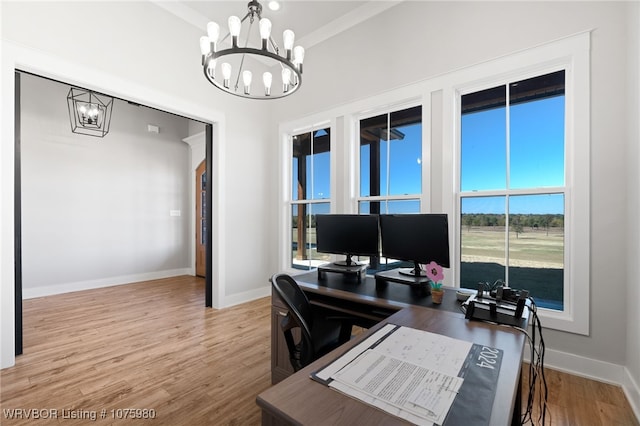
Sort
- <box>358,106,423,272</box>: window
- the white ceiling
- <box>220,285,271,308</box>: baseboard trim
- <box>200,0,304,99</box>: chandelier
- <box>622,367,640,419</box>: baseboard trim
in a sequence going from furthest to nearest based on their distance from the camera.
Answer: <box>220,285,271,308</box>: baseboard trim, the white ceiling, <box>358,106,423,272</box>: window, <box>200,0,304,99</box>: chandelier, <box>622,367,640,419</box>: baseboard trim

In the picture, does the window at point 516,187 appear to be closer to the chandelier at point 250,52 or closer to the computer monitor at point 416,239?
the computer monitor at point 416,239

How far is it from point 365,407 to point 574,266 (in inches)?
92.8

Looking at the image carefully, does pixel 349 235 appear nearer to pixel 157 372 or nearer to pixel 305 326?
pixel 305 326

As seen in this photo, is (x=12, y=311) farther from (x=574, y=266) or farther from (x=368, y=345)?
(x=574, y=266)

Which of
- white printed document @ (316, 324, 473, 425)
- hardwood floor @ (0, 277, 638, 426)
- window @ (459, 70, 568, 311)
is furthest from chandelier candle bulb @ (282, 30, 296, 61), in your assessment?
hardwood floor @ (0, 277, 638, 426)

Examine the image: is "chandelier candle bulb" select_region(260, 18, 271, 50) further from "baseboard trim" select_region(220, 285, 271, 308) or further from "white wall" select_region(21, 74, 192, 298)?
"white wall" select_region(21, 74, 192, 298)

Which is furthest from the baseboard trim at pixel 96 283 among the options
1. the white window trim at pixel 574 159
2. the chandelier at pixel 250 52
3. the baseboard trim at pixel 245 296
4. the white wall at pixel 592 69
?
the white window trim at pixel 574 159

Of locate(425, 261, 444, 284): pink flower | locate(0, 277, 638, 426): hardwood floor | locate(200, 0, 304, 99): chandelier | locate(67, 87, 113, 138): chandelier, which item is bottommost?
locate(0, 277, 638, 426): hardwood floor

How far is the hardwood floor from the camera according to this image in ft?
5.77

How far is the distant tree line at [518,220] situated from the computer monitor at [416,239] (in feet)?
3.28

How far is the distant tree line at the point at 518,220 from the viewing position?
7.68 feet

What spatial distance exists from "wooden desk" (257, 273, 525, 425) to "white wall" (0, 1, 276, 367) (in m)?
2.21

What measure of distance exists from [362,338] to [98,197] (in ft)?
18.1

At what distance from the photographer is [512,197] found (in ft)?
8.21
